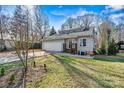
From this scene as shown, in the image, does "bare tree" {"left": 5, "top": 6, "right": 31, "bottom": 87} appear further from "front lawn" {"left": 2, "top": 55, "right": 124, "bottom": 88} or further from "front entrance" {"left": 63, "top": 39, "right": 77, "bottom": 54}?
"front entrance" {"left": 63, "top": 39, "right": 77, "bottom": 54}

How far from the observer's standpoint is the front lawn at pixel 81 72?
11.5ft

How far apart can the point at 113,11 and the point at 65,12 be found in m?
1.01

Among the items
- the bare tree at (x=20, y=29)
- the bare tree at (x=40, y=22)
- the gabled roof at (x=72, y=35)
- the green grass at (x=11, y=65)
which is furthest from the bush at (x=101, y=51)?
the green grass at (x=11, y=65)

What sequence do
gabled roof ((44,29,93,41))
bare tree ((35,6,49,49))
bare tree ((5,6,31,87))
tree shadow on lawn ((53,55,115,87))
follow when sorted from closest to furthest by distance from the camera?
tree shadow on lawn ((53,55,115,87))
bare tree ((5,6,31,87))
bare tree ((35,6,49,49))
gabled roof ((44,29,93,41))

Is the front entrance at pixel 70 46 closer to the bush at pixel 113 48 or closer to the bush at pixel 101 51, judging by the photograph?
the bush at pixel 101 51

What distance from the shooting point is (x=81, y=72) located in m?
3.76

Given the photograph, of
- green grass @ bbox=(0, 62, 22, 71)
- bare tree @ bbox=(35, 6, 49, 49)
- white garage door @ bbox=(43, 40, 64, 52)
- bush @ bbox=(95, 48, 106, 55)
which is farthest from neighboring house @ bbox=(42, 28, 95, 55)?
green grass @ bbox=(0, 62, 22, 71)

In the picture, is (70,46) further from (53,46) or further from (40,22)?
(40,22)

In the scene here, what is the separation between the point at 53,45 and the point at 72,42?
0.69m

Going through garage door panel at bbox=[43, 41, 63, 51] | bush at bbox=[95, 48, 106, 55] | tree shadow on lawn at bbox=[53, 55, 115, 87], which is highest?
garage door panel at bbox=[43, 41, 63, 51]

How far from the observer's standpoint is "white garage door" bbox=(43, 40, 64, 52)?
4172 millimetres

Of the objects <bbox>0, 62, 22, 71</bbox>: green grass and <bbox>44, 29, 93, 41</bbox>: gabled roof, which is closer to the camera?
<bbox>0, 62, 22, 71</bbox>: green grass
